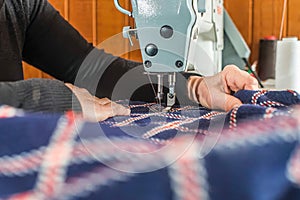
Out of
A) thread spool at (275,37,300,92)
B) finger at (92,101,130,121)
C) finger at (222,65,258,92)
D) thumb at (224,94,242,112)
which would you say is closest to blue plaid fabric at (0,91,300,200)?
finger at (92,101,130,121)

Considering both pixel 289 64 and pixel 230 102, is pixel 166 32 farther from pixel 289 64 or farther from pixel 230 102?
pixel 289 64

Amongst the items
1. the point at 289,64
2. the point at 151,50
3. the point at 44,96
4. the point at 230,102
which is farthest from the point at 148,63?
the point at 289,64

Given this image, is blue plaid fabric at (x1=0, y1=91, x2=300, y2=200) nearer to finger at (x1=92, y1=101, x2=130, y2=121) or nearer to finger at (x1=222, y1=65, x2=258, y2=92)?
finger at (x1=92, y1=101, x2=130, y2=121)

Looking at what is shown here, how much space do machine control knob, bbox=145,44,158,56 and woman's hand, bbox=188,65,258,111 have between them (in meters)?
0.15

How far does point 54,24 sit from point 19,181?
0.92 meters

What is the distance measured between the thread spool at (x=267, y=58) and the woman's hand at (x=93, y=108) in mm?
1326

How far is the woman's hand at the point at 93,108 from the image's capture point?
0.51 metres

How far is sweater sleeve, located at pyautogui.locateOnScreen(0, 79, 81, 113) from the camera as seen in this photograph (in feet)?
1.36

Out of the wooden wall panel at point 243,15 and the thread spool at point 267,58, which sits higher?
the wooden wall panel at point 243,15

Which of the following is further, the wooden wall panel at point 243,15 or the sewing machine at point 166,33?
the wooden wall panel at point 243,15

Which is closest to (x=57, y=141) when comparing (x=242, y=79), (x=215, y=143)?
(x=215, y=143)

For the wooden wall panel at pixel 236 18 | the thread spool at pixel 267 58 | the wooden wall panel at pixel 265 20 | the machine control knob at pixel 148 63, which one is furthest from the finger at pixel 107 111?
the wooden wall panel at pixel 265 20

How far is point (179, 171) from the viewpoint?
317mm

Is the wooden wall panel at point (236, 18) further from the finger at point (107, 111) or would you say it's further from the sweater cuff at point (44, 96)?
the sweater cuff at point (44, 96)
